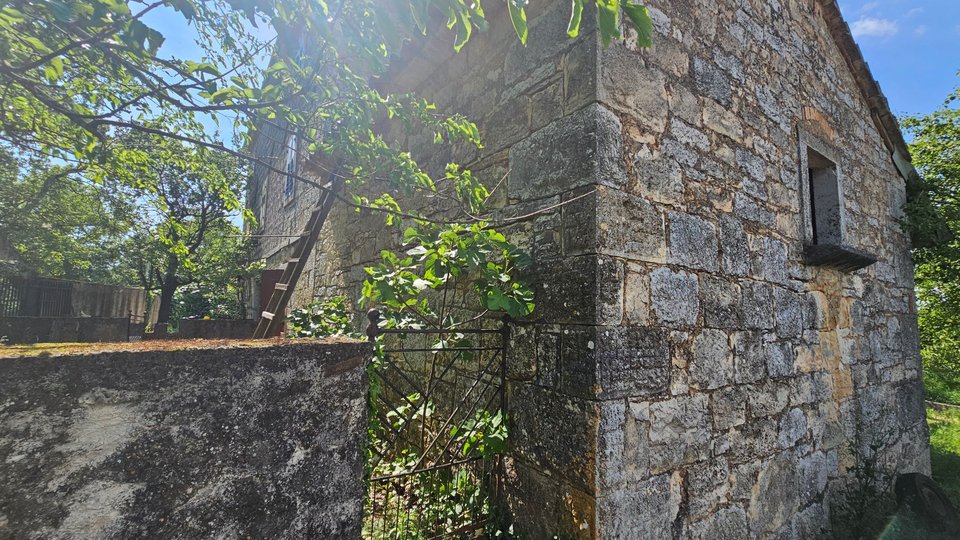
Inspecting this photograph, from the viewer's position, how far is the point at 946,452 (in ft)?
18.1

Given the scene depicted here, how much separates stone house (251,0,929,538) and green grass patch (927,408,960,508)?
1312mm

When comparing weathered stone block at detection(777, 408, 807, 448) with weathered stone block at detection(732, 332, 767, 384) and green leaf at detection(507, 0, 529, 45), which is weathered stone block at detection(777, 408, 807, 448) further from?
green leaf at detection(507, 0, 529, 45)

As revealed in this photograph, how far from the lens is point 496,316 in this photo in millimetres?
2492

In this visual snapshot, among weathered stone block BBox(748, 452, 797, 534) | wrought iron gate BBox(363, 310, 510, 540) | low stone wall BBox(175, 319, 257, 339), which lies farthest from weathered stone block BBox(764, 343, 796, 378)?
low stone wall BBox(175, 319, 257, 339)

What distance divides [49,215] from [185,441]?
1183 cm

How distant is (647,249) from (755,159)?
55.7 inches

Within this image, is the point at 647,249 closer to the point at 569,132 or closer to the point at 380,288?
the point at 569,132

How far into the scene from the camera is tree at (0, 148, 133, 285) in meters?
7.97

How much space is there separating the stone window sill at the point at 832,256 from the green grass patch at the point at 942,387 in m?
10.6

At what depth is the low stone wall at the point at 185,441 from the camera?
87 cm

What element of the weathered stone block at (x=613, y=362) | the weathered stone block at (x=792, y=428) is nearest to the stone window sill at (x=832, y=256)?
the weathered stone block at (x=792, y=428)

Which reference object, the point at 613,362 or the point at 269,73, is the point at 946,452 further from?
the point at 269,73

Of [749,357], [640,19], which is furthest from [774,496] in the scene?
[640,19]

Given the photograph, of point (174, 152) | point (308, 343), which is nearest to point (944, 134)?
point (308, 343)
